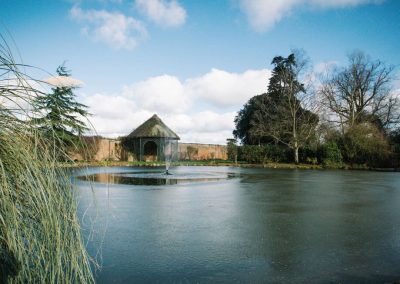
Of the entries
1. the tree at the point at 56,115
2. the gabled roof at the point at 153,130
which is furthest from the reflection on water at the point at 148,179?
the gabled roof at the point at 153,130

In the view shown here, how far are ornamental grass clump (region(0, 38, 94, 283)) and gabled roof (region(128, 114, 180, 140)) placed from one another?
2994 cm

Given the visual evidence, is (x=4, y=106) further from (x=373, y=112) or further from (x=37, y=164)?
(x=373, y=112)

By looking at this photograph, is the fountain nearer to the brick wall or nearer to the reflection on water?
the brick wall

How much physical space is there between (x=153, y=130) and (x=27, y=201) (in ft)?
101

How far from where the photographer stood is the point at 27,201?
6.04 feet

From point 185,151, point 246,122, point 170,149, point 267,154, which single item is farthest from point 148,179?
point 246,122

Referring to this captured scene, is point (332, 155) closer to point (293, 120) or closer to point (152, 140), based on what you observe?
point (293, 120)

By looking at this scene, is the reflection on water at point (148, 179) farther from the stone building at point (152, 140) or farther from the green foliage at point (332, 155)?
the stone building at point (152, 140)

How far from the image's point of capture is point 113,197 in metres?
8.16

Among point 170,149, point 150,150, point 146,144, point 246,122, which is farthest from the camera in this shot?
point 246,122

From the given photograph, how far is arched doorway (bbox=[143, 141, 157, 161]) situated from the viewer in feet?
112

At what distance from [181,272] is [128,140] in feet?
99.7

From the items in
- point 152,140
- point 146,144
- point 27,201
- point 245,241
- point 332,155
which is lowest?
point 245,241

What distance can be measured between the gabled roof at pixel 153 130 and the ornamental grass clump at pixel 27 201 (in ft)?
98.2
